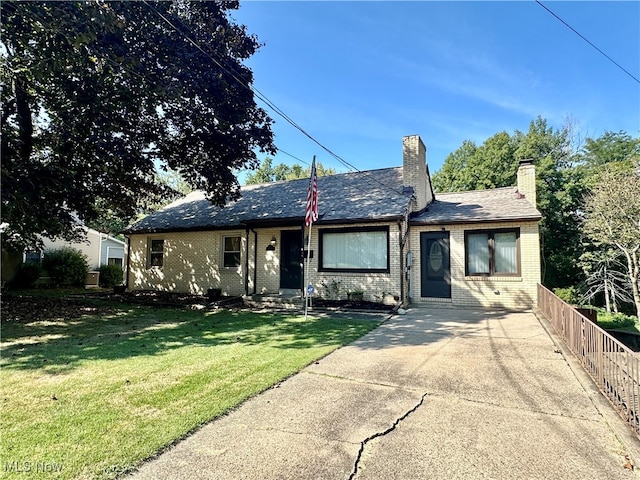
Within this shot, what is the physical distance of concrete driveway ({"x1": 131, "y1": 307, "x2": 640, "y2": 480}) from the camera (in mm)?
2486

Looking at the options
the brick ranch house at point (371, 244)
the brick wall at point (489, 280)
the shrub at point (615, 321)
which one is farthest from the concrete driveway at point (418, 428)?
the shrub at point (615, 321)

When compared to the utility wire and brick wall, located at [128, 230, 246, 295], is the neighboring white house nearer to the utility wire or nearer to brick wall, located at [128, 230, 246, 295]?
brick wall, located at [128, 230, 246, 295]

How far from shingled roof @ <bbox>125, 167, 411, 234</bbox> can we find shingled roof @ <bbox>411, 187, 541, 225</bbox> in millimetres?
1267

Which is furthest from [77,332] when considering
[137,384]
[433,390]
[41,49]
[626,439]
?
[626,439]

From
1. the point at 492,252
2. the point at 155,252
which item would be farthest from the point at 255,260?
the point at 492,252

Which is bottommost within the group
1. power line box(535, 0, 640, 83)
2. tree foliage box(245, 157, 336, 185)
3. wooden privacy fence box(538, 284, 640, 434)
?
wooden privacy fence box(538, 284, 640, 434)

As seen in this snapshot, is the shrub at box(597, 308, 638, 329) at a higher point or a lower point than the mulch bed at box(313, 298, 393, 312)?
lower

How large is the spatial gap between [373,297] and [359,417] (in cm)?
778

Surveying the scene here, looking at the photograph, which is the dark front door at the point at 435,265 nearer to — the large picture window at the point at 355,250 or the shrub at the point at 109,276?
the large picture window at the point at 355,250

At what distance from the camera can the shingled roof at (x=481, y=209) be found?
10570 mm

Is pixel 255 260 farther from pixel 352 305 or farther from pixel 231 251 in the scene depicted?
pixel 352 305

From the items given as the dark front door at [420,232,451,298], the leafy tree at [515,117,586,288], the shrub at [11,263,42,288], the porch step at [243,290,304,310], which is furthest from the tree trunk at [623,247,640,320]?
the shrub at [11,263,42,288]

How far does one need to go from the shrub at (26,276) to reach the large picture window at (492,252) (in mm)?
20608

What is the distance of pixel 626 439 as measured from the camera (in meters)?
2.86
